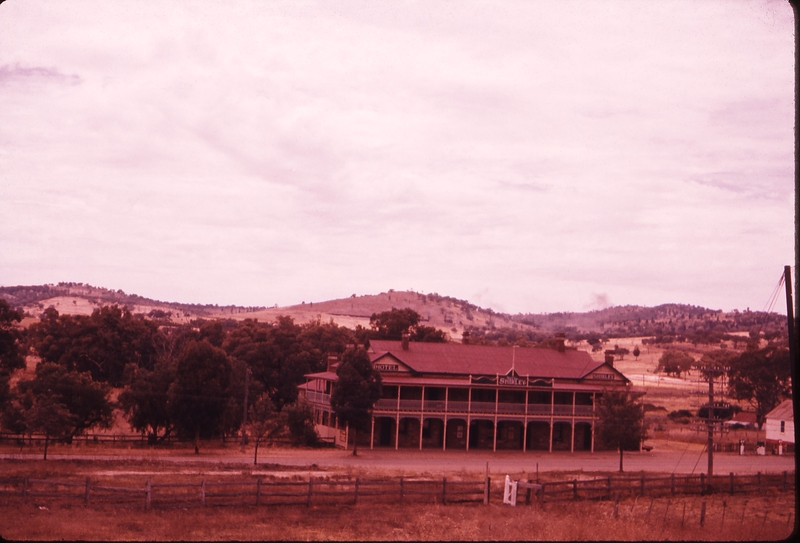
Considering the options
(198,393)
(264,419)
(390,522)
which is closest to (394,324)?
(198,393)

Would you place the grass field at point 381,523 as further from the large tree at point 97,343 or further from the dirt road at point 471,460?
the large tree at point 97,343

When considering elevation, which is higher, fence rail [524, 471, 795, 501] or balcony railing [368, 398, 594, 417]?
balcony railing [368, 398, 594, 417]

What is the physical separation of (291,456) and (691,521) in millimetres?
26125

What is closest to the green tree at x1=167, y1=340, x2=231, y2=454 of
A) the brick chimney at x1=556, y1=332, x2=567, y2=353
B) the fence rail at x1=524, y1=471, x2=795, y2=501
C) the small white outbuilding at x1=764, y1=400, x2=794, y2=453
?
the fence rail at x1=524, y1=471, x2=795, y2=501

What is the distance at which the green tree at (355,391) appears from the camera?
5109 centimetres

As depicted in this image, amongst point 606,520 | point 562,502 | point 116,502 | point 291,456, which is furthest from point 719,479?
point 116,502

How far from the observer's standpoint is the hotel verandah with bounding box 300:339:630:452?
183 feet

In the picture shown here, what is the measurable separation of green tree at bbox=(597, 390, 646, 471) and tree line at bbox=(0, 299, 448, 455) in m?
14.9

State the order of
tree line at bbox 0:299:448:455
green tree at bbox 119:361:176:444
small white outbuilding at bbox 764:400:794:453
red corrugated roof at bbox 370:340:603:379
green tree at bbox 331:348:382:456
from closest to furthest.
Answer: tree line at bbox 0:299:448:455
green tree at bbox 119:361:176:444
green tree at bbox 331:348:382:456
red corrugated roof at bbox 370:340:603:379
small white outbuilding at bbox 764:400:794:453

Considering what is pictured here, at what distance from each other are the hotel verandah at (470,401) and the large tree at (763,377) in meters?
27.1

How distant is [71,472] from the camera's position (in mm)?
32844

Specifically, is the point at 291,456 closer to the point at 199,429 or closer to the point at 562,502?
the point at 199,429

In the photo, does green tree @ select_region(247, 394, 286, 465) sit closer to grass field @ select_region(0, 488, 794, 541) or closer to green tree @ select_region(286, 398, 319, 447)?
green tree @ select_region(286, 398, 319, 447)

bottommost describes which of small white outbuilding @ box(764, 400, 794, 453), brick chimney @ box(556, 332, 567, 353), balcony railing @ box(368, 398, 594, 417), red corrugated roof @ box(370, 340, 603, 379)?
small white outbuilding @ box(764, 400, 794, 453)
